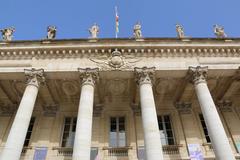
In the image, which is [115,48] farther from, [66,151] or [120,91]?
[66,151]

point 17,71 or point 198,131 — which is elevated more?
point 17,71

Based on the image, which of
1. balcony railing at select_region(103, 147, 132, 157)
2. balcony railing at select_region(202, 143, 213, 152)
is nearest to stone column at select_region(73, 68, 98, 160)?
balcony railing at select_region(103, 147, 132, 157)

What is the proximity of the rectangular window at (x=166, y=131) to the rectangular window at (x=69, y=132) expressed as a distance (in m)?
6.01

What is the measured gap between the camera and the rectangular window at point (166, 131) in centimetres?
1595

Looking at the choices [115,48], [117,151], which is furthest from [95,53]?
[117,151]

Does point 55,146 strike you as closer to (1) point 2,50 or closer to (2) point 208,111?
(1) point 2,50

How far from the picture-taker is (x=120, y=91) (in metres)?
16.9

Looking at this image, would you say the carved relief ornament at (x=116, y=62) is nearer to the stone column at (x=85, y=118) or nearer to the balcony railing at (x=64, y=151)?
the stone column at (x=85, y=118)

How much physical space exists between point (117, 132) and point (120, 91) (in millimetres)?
2827

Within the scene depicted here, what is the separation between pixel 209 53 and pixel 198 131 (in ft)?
17.2

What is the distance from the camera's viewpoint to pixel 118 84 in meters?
16.2

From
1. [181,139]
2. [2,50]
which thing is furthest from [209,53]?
[2,50]

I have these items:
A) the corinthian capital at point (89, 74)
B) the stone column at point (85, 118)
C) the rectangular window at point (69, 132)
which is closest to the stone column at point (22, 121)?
the corinthian capital at point (89, 74)

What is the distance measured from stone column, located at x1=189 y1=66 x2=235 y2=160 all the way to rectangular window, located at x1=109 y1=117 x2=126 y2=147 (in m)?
5.72
